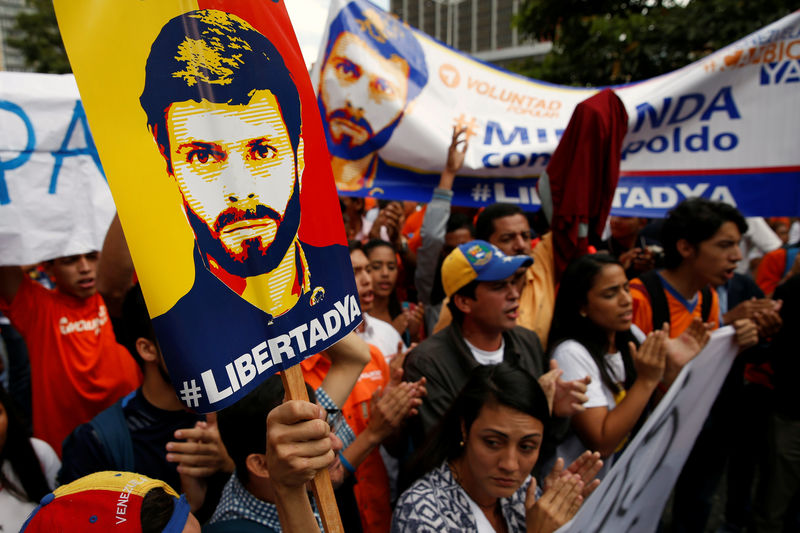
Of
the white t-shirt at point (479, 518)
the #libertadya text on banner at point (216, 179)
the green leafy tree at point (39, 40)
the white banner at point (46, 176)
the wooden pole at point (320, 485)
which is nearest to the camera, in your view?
the #libertadya text on banner at point (216, 179)

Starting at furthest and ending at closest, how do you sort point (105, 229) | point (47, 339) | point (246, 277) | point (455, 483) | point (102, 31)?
point (105, 229), point (47, 339), point (455, 483), point (246, 277), point (102, 31)

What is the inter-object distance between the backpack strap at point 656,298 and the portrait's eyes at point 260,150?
2.57 metres

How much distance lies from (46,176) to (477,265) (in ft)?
6.92

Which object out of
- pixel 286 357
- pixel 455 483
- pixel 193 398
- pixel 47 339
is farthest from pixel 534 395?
pixel 47 339

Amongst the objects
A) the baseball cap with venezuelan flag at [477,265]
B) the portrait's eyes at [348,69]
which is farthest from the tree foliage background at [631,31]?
the baseball cap with venezuelan flag at [477,265]

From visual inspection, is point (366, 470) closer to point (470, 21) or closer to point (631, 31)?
point (631, 31)

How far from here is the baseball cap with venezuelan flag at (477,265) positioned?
2557 mm

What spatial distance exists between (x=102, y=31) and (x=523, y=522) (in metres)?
1.79

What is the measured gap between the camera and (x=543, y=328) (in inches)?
115

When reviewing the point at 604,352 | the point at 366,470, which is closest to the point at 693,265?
the point at 604,352

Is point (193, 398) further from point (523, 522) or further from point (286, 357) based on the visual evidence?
point (523, 522)

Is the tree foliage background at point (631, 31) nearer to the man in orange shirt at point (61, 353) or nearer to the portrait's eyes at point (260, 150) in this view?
the man in orange shirt at point (61, 353)

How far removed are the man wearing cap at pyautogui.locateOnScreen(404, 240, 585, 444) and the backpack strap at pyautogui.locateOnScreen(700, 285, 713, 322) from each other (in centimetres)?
118

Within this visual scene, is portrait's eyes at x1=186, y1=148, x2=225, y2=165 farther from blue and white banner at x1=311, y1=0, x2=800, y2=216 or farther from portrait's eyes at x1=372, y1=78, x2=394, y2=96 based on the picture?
portrait's eyes at x1=372, y1=78, x2=394, y2=96
